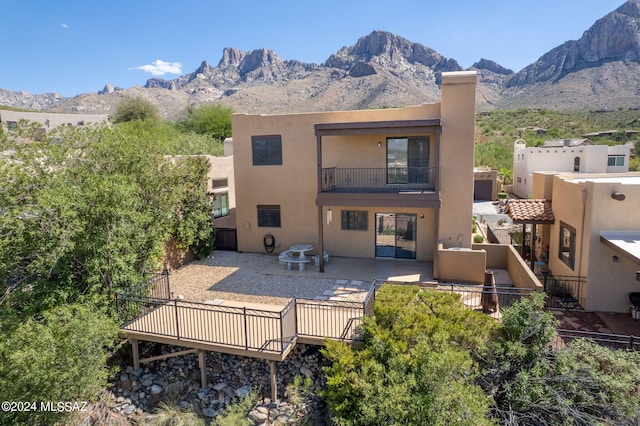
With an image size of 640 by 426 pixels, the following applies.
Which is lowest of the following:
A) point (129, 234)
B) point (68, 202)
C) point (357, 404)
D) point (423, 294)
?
point (357, 404)

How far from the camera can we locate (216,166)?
69.6ft

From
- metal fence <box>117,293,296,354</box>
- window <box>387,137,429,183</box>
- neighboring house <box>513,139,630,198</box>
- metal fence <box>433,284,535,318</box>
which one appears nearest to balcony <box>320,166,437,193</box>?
window <box>387,137,429,183</box>

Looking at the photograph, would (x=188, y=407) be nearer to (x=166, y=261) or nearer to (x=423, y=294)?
(x=423, y=294)

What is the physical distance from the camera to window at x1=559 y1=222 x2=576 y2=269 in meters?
12.4

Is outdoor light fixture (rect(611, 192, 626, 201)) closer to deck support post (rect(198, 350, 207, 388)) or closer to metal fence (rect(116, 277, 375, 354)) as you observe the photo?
metal fence (rect(116, 277, 375, 354))

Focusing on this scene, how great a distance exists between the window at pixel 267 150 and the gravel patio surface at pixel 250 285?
4468mm

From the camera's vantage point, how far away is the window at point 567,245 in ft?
40.8

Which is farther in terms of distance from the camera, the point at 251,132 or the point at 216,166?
the point at 216,166

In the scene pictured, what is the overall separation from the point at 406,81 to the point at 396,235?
7908cm

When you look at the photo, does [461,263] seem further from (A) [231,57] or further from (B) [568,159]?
(A) [231,57]

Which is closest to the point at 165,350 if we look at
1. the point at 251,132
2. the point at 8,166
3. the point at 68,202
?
the point at 68,202

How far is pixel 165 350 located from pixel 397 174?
10.8 metres

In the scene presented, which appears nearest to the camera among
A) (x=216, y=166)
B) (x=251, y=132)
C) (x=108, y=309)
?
(x=108, y=309)

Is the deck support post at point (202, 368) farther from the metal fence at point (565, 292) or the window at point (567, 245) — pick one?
the window at point (567, 245)
